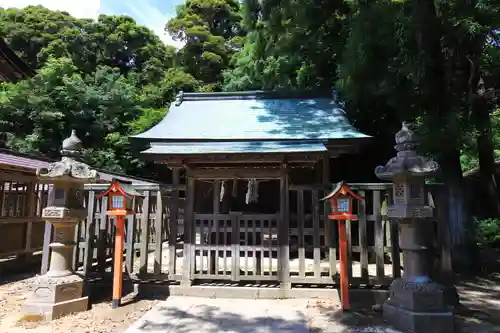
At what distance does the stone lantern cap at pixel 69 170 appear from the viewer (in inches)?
207

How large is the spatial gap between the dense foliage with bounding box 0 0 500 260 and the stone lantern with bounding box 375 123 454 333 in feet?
7.25

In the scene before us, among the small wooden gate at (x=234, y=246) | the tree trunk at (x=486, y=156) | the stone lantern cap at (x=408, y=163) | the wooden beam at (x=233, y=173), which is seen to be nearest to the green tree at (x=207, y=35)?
the tree trunk at (x=486, y=156)

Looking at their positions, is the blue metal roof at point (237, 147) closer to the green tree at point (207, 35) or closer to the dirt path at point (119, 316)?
the dirt path at point (119, 316)

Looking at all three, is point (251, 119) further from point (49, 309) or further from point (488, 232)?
point (488, 232)

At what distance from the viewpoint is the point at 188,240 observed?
644 centimetres

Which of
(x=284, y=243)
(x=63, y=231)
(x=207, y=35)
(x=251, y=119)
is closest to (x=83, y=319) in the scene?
(x=63, y=231)

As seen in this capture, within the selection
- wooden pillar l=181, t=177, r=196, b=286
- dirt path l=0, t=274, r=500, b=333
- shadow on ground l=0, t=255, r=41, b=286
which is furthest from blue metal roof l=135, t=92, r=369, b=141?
shadow on ground l=0, t=255, r=41, b=286

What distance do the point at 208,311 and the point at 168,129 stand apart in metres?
4.62

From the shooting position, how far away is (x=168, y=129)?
8.38 m

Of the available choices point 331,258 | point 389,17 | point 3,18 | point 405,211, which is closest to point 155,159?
point 331,258

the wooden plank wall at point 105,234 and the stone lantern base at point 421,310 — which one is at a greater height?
the wooden plank wall at point 105,234

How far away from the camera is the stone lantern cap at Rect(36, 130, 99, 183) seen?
526 centimetres

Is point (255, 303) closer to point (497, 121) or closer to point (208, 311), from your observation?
point (208, 311)

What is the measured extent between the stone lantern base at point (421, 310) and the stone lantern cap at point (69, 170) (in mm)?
5059
